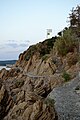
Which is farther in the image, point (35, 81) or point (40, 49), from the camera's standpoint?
point (40, 49)

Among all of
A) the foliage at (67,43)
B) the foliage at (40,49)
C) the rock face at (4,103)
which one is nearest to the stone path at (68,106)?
the rock face at (4,103)

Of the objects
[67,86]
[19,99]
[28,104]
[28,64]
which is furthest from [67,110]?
[28,64]

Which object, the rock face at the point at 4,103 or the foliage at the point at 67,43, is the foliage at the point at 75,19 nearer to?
the foliage at the point at 67,43

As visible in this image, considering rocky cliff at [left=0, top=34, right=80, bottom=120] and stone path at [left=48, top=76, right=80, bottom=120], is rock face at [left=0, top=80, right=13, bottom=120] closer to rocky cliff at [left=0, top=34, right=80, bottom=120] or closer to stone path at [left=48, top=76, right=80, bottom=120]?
rocky cliff at [left=0, top=34, right=80, bottom=120]

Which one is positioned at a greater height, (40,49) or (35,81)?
(40,49)

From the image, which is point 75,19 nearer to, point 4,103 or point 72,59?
point 72,59

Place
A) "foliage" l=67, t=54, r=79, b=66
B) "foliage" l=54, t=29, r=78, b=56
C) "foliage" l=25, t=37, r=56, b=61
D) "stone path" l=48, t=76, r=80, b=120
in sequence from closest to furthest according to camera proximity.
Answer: "stone path" l=48, t=76, r=80, b=120 < "foliage" l=67, t=54, r=79, b=66 < "foliage" l=54, t=29, r=78, b=56 < "foliage" l=25, t=37, r=56, b=61

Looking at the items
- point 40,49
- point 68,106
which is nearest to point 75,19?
point 40,49

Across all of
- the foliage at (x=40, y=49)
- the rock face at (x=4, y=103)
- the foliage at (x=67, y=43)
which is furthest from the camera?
the foliage at (x=40, y=49)

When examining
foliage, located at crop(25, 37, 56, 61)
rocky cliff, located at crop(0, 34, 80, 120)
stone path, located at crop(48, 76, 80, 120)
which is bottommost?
stone path, located at crop(48, 76, 80, 120)

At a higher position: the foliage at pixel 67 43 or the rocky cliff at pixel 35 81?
the foliage at pixel 67 43

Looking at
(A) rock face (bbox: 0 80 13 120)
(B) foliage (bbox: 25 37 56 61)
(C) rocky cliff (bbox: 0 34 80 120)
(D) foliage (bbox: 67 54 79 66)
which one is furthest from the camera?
(B) foliage (bbox: 25 37 56 61)

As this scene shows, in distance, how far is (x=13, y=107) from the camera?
1229cm

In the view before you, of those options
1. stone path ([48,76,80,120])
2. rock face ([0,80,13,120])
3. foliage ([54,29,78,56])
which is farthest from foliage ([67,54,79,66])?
rock face ([0,80,13,120])
